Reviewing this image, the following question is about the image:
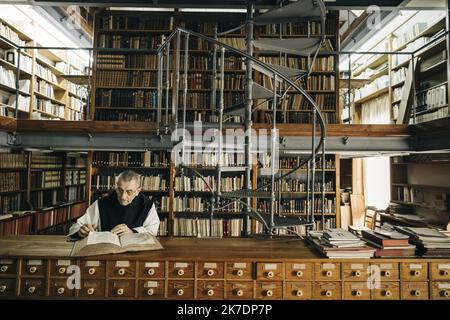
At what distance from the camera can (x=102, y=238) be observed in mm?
1712

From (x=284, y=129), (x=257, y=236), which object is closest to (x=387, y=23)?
(x=284, y=129)

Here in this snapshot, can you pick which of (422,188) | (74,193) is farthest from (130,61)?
(422,188)

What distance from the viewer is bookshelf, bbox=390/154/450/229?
4113mm

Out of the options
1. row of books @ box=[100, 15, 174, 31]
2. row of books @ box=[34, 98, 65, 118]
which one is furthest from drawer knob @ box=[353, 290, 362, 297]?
row of books @ box=[34, 98, 65, 118]

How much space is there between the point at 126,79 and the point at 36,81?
1.96 m

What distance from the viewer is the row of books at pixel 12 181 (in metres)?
3.92

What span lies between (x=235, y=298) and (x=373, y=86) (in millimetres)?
5674

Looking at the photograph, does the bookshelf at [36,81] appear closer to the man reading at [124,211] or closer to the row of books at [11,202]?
the row of books at [11,202]

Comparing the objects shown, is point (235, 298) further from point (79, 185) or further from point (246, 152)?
point (79, 185)

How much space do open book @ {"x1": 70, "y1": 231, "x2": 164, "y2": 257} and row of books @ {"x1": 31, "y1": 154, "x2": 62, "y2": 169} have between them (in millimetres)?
3552

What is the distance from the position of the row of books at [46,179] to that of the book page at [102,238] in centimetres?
352

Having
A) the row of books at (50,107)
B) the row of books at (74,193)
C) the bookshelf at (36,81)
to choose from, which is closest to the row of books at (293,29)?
the bookshelf at (36,81)

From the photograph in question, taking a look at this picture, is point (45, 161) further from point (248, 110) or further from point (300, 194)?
point (300, 194)

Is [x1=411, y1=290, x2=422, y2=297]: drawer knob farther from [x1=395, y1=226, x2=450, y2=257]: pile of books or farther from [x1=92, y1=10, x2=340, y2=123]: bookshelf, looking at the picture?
[x1=92, y1=10, x2=340, y2=123]: bookshelf
